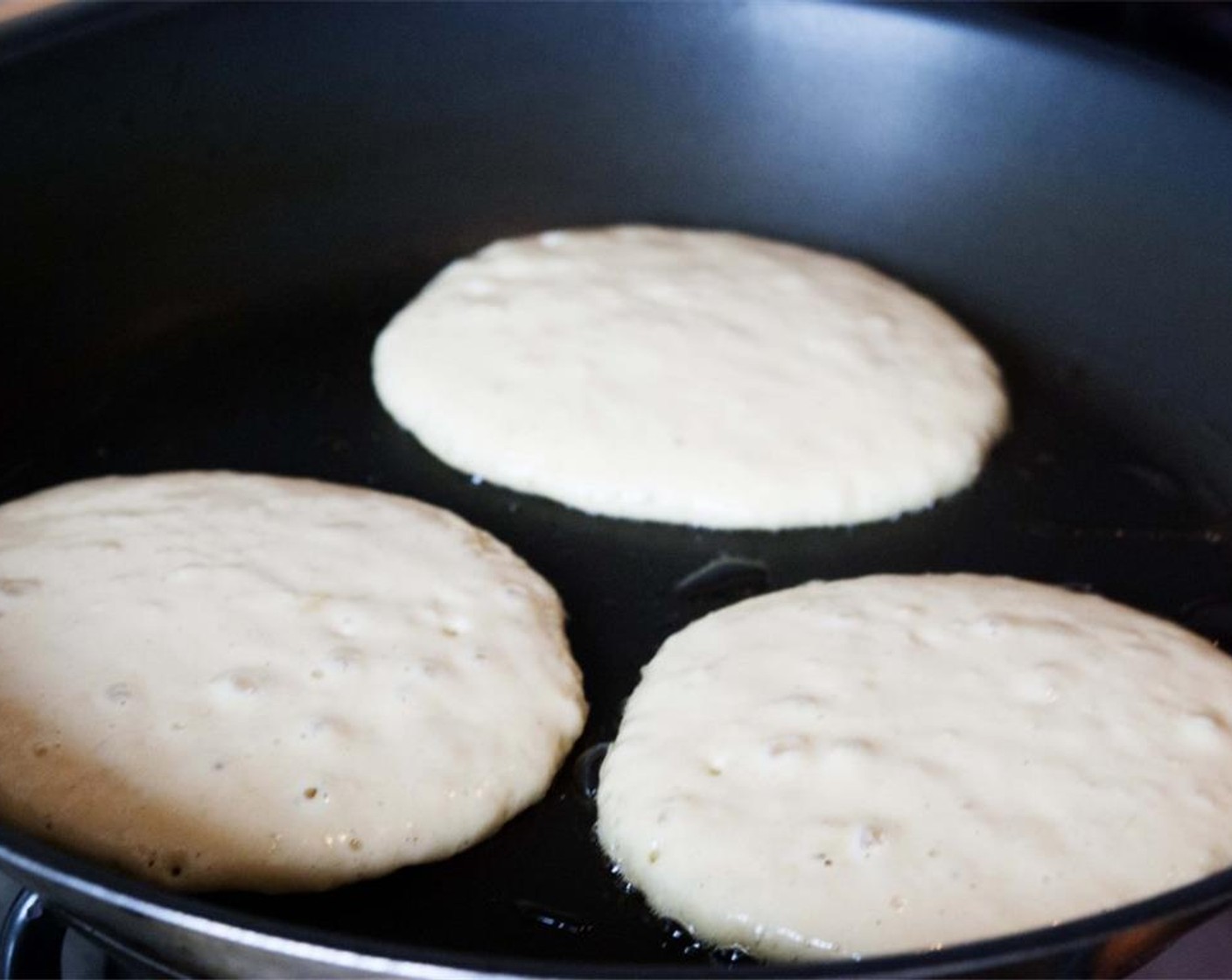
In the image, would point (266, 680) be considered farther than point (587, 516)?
No

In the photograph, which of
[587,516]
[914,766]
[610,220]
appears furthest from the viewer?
[610,220]

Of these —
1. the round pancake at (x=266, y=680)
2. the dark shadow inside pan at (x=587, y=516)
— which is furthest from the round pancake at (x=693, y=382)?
the round pancake at (x=266, y=680)

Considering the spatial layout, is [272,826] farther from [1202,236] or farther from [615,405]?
[1202,236]

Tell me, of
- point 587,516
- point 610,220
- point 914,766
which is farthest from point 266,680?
point 610,220

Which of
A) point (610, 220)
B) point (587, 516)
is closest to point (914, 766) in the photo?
point (587, 516)

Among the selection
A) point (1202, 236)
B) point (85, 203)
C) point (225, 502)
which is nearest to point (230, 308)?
point (85, 203)

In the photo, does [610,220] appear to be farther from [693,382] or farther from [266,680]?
[266,680]

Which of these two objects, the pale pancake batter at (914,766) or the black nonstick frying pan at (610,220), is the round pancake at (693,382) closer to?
the black nonstick frying pan at (610,220)

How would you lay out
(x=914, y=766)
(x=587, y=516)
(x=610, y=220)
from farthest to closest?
(x=610, y=220), (x=587, y=516), (x=914, y=766)

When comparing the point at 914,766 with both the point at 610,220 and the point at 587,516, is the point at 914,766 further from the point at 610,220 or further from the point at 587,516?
the point at 610,220
